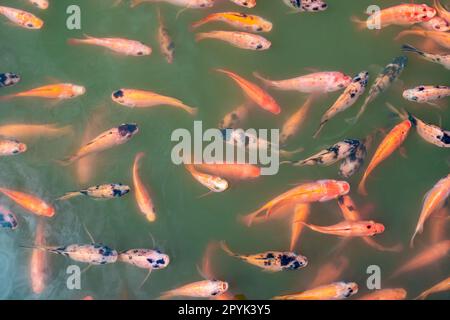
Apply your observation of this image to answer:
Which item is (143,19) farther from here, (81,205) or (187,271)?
(187,271)

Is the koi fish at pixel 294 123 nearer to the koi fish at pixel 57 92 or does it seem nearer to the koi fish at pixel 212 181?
the koi fish at pixel 212 181

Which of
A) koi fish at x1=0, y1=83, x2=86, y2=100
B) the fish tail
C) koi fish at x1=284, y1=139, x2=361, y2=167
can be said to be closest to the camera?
koi fish at x1=284, y1=139, x2=361, y2=167

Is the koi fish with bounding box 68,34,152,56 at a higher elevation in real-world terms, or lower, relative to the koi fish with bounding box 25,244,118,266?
higher

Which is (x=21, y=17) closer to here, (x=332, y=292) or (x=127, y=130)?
(x=127, y=130)

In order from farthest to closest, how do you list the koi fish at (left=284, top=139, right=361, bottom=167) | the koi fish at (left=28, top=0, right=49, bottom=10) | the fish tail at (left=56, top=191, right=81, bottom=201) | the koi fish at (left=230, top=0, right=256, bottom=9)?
the koi fish at (left=28, top=0, right=49, bottom=10)
the koi fish at (left=230, top=0, right=256, bottom=9)
the fish tail at (left=56, top=191, right=81, bottom=201)
the koi fish at (left=284, top=139, right=361, bottom=167)

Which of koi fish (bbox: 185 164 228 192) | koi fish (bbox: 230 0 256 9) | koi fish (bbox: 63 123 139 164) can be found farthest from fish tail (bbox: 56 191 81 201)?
koi fish (bbox: 230 0 256 9)

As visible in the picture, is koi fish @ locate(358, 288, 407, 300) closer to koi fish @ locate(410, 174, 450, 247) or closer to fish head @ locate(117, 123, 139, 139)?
koi fish @ locate(410, 174, 450, 247)
